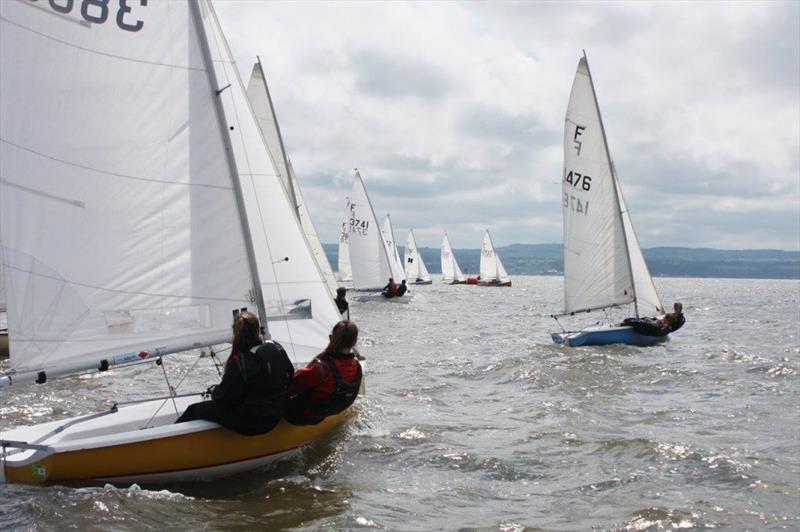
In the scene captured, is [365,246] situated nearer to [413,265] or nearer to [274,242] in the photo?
[274,242]

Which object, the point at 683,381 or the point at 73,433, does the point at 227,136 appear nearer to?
the point at 73,433

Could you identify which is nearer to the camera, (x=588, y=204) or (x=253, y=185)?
(x=253, y=185)

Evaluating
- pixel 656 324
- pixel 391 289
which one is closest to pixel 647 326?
pixel 656 324

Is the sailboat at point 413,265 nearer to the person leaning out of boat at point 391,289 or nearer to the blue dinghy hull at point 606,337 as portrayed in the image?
the person leaning out of boat at point 391,289

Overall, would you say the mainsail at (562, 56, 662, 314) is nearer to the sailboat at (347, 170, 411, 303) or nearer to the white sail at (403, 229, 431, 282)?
the sailboat at (347, 170, 411, 303)

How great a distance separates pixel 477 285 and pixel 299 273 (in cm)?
6827

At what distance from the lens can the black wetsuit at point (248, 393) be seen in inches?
239

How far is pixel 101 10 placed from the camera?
6.19 metres

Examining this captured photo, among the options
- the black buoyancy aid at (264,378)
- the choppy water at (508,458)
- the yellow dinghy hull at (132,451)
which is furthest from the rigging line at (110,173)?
the choppy water at (508,458)

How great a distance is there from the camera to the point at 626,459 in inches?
304

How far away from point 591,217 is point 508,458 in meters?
12.0

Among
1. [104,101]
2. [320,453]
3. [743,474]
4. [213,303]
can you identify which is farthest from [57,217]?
[743,474]

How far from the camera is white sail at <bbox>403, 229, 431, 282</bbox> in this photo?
7494cm

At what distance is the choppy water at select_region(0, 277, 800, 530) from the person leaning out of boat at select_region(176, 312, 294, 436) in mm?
602
